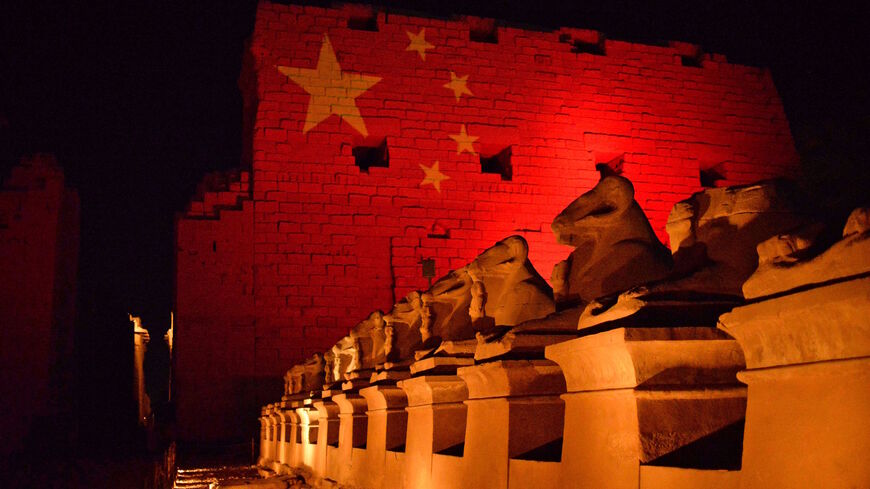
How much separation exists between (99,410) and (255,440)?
933cm

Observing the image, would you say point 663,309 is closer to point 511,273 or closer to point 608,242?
point 608,242

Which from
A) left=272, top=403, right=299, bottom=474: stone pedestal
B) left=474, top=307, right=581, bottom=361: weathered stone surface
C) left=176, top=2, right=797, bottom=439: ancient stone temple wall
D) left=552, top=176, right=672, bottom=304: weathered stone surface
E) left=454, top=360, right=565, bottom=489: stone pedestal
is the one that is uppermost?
left=176, top=2, right=797, bottom=439: ancient stone temple wall

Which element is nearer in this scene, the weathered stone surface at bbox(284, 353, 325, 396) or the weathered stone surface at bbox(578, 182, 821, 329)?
the weathered stone surface at bbox(578, 182, 821, 329)

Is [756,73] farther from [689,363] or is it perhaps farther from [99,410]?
[99,410]

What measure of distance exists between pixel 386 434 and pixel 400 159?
9046 mm

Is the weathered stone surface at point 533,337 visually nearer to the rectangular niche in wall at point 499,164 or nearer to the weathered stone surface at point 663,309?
the weathered stone surface at point 663,309

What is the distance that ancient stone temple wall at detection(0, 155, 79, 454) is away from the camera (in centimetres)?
1278

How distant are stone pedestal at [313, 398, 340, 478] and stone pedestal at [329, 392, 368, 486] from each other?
0.48 m

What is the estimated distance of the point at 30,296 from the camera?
13.2 meters

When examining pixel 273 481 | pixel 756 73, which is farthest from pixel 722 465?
pixel 756 73

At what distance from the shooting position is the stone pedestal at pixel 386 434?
4.95 meters

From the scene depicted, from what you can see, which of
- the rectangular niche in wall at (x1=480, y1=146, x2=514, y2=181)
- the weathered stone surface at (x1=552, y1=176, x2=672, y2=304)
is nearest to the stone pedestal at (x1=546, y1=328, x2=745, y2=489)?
the weathered stone surface at (x1=552, y1=176, x2=672, y2=304)

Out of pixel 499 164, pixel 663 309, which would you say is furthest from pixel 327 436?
pixel 499 164

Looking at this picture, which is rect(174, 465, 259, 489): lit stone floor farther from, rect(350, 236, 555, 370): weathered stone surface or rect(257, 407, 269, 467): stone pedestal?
rect(350, 236, 555, 370): weathered stone surface
